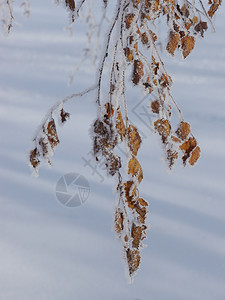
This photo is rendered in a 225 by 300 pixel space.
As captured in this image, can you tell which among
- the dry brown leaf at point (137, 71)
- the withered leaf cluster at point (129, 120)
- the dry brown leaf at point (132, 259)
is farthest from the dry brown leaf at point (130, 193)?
the dry brown leaf at point (137, 71)

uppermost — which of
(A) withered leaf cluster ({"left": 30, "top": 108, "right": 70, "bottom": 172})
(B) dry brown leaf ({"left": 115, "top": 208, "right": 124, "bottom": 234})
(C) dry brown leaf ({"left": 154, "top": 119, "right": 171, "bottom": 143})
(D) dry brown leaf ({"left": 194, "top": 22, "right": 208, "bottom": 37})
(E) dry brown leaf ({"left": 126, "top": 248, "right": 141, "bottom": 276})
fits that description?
(D) dry brown leaf ({"left": 194, "top": 22, "right": 208, "bottom": 37})

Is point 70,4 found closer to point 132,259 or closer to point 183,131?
point 183,131

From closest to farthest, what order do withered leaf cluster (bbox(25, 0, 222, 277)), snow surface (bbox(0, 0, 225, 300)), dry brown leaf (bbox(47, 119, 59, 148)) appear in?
withered leaf cluster (bbox(25, 0, 222, 277)) < dry brown leaf (bbox(47, 119, 59, 148)) < snow surface (bbox(0, 0, 225, 300))

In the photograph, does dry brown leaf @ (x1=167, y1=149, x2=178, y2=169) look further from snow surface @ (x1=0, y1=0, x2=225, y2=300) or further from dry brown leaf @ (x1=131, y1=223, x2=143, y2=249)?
snow surface @ (x1=0, y1=0, x2=225, y2=300)

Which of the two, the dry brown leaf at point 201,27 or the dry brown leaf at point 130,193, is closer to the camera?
the dry brown leaf at point 130,193

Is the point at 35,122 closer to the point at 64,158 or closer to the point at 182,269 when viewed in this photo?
the point at 64,158

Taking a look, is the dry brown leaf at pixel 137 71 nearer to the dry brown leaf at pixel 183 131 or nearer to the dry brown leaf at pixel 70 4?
the dry brown leaf at pixel 183 131

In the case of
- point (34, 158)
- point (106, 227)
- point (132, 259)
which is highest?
point (34, 158)

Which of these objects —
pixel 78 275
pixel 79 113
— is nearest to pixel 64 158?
pixel 79 113

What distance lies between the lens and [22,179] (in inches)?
173

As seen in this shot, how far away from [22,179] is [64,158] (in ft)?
1.63

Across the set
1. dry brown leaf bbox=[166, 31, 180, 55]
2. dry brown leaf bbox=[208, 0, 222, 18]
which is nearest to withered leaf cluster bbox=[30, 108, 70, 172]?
dry brown leaf bbox=[166, 31, 180, 55]

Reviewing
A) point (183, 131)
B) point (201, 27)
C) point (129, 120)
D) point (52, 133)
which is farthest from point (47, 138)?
point (201, 27)

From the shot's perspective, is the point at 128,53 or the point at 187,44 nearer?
the point at 128,53
